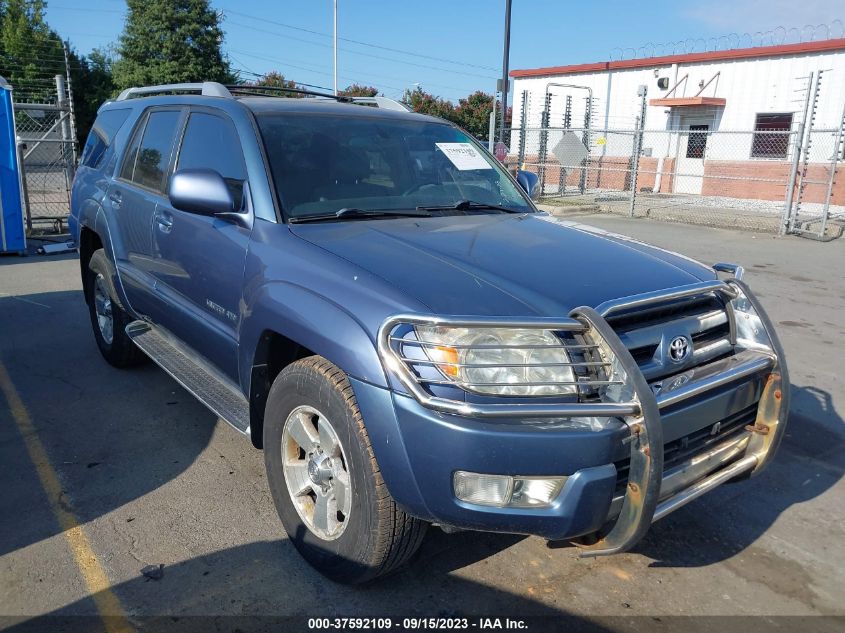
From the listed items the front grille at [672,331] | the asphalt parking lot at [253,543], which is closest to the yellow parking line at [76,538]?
the asphalt parking lot at [253,543]

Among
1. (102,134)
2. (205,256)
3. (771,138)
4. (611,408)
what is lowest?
(611,408)

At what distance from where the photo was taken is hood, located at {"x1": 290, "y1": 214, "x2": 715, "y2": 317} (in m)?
2.52

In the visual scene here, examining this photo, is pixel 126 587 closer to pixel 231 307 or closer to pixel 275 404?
pixel 275 404

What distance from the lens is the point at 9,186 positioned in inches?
400

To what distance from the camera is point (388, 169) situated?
12.5 feet

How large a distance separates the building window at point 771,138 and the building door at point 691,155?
5.70 ft

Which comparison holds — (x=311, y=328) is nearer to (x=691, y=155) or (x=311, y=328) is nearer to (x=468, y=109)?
(x=691, y=155)

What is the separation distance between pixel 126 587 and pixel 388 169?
7.77 feet

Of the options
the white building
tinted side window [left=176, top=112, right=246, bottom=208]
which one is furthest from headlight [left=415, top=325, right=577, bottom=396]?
the white building

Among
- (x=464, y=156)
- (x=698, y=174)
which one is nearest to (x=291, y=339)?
(x=464, y=156)

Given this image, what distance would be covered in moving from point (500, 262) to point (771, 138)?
22.0 metres

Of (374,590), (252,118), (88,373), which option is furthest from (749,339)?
(88,373)

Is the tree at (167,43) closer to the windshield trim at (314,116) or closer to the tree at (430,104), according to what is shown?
the tree at (430,104)

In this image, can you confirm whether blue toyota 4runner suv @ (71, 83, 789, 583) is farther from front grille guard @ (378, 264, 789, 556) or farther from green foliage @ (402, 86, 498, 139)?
green foliage @ (402, 86, 498, 139)
